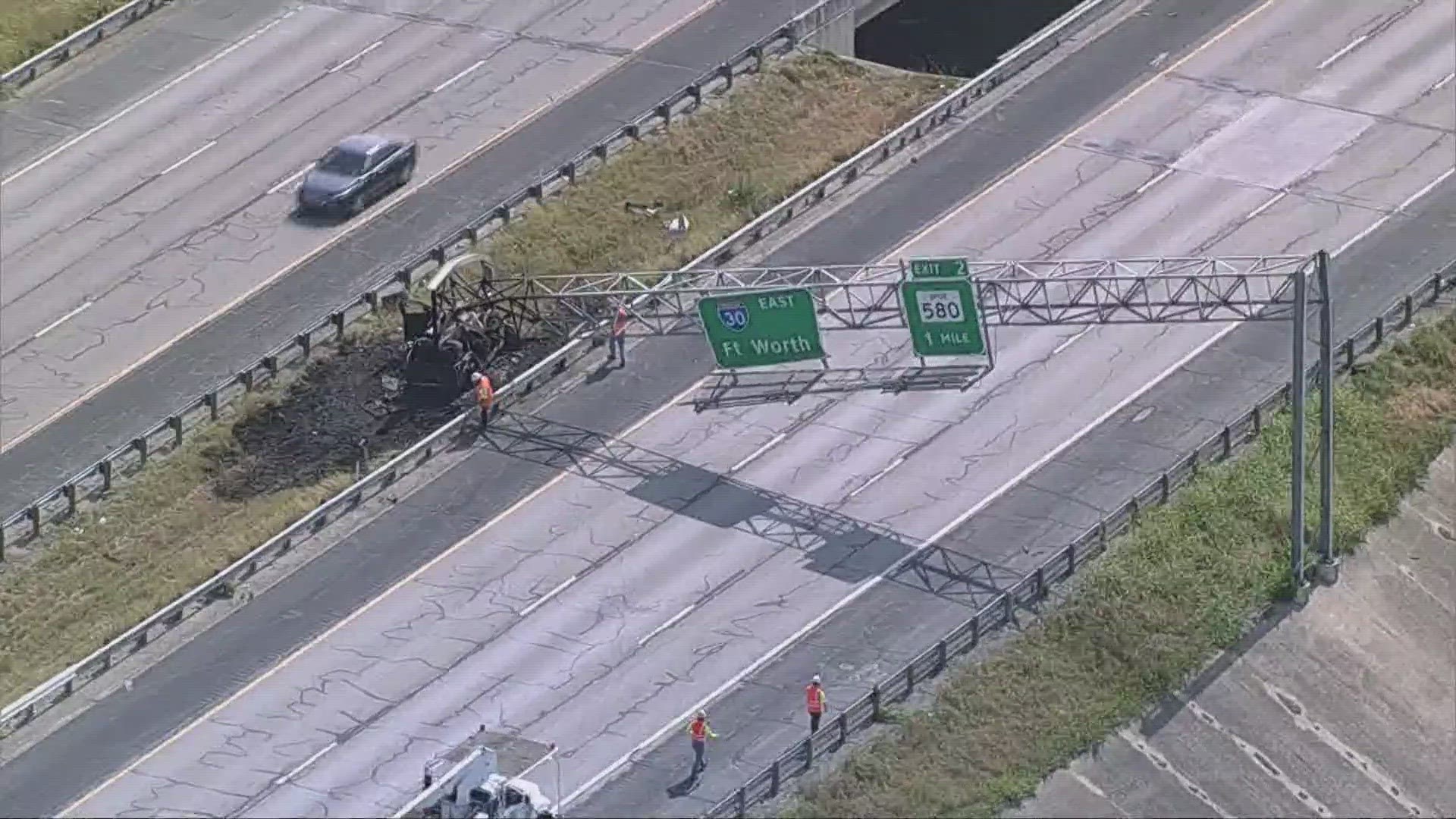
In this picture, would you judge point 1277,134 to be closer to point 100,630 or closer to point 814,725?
point 814,725

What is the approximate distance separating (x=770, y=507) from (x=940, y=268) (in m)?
5.53

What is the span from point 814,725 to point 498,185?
21190 millimetres

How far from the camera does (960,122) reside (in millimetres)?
71625

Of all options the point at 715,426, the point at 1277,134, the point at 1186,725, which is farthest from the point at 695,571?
the point at 1277,134

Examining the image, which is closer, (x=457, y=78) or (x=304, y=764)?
(x=304, y=764)

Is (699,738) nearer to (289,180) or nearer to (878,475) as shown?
(878,475)

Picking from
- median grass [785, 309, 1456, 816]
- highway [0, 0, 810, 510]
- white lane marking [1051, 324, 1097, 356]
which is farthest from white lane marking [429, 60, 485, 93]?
median grass [785, 309, 1456, 816]

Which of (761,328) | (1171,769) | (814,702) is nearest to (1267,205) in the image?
(761,328)

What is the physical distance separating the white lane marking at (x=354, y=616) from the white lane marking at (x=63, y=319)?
1286 cm

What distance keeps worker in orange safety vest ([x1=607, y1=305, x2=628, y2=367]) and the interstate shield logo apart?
155 inches

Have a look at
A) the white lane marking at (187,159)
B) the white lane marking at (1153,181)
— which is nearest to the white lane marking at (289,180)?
the white lane marking at (187,159)

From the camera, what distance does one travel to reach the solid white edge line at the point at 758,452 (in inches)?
2405

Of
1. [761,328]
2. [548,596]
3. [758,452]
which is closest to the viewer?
[548,596]

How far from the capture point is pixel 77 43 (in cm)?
7638
